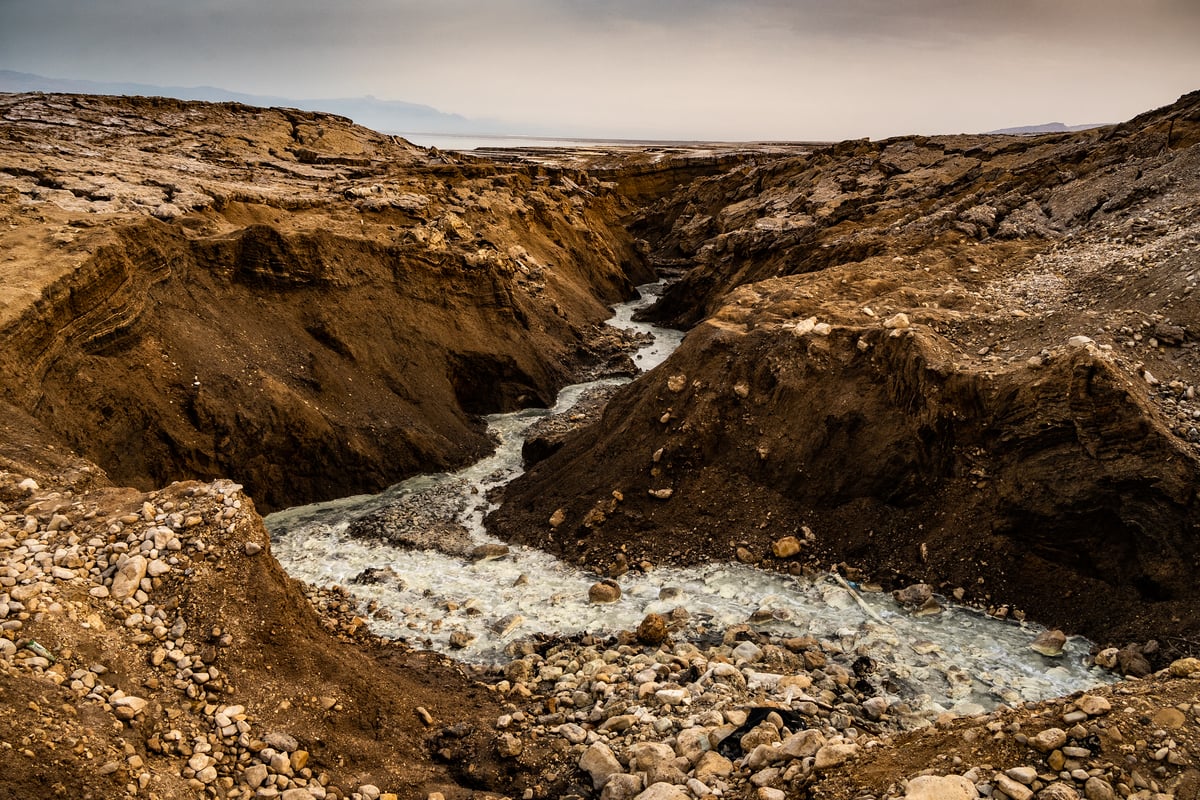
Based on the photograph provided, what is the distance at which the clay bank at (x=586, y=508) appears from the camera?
22.1 ft

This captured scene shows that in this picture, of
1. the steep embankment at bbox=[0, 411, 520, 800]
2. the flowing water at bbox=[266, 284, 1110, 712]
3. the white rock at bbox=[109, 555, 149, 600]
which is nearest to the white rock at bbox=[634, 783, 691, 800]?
the steep embankment at bbox=[0, 411, 520, 800]

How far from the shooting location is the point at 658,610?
38.8 ft

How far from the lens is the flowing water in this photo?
381 inches

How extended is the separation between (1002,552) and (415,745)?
9511 millimetres

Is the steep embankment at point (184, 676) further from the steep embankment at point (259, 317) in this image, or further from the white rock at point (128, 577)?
the steep embankment at point (259, 317)

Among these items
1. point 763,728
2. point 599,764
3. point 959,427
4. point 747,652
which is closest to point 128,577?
point 599,764

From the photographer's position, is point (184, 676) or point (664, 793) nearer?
point (664, 793)

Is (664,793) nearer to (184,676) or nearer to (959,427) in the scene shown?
(184,676)

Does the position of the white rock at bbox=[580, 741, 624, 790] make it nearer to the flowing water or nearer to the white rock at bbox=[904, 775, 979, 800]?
the white rock at bbox=[904, 775, 979, 800]

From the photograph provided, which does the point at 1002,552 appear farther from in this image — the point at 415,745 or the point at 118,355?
the point at 118,355

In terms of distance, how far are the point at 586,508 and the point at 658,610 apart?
134 inches

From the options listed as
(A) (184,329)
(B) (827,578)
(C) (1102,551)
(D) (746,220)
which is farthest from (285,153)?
(C) (1102,551)

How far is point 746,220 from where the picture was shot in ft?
136

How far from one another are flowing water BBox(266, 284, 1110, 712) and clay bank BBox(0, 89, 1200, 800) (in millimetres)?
73
